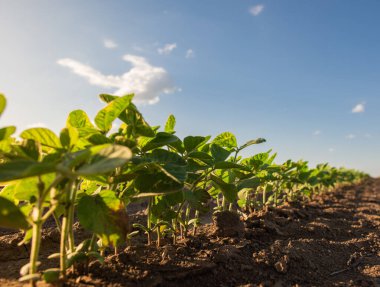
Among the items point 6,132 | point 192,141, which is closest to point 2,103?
point 6,132

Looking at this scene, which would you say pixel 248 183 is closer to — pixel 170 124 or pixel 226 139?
pixel 226 139

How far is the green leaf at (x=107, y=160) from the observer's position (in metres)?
1.09

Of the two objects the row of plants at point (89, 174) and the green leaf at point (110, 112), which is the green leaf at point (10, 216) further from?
the green leaf at point (110, 112)

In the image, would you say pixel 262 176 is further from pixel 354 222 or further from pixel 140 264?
pixel 140 264

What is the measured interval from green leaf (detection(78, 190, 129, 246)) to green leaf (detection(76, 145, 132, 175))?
0.35 metres

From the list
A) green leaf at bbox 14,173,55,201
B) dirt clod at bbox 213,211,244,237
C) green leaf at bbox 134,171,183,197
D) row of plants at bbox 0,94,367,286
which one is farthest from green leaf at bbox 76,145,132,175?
dirt clod at bbox 213,211,244,237

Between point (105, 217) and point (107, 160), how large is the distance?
45cm

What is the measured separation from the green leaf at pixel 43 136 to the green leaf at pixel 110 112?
0.71 ft

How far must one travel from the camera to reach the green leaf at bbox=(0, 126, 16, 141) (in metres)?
1.44

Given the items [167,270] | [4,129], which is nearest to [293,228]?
[167,270]

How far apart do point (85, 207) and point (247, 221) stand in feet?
7.05

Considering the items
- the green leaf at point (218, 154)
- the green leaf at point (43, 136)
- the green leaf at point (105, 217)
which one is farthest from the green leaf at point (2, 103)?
the green leaf at point (218, 154)

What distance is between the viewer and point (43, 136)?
1.52 m

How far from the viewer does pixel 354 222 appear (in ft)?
14.1
